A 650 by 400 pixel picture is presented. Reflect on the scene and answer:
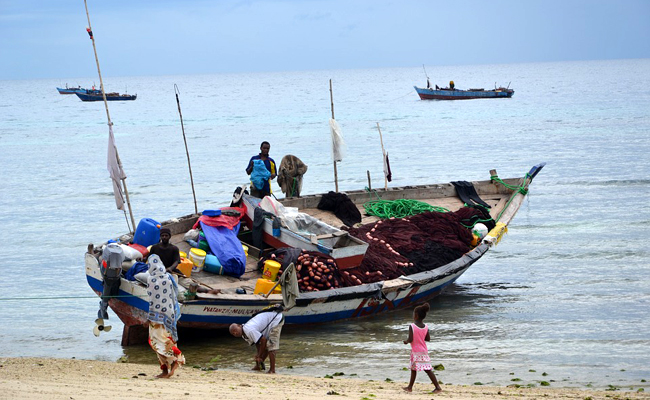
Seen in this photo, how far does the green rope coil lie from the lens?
13.6 metres

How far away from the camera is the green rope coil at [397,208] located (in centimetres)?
1357

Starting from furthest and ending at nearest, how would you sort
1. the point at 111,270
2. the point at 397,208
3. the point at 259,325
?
1. the point at 397,208
2. the point at 111,270
3. the point at 259,325

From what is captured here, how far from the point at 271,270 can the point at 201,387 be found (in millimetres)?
3148

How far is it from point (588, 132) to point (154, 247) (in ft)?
132

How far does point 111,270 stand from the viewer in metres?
8.95

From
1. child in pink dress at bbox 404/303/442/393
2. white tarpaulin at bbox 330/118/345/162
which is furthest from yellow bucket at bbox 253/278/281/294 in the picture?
white tarpaulin at bbox 330/118/345/162

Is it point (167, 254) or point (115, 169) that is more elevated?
point (115, 169)

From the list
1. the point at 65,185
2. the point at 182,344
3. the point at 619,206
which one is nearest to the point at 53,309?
the point at 182,344

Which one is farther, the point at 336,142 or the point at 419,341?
the point at 336,142

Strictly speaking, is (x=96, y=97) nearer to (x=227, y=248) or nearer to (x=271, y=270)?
(x=227, y=248)

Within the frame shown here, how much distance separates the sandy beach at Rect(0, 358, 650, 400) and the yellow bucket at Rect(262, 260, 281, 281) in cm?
181

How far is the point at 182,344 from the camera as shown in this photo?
10.1 meters

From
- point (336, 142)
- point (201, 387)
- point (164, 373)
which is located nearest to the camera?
point (201, 387)

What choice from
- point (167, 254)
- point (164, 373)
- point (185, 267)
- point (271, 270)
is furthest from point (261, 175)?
point (164, 373)
